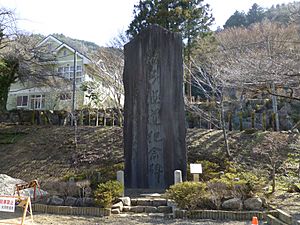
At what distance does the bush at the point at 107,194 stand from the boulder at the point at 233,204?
2.48 m

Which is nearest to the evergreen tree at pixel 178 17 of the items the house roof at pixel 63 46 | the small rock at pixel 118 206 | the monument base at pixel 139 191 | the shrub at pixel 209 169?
the house roof at pixel 63 46

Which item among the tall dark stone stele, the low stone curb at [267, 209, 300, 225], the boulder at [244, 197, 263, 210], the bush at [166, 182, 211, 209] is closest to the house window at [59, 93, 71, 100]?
the tall dark stone stele

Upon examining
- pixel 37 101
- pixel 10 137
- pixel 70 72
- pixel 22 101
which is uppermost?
pixel 70 72

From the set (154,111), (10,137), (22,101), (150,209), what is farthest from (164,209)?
(22,101)

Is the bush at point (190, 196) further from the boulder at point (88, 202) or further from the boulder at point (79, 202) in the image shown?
the boulder at point (79, 202)

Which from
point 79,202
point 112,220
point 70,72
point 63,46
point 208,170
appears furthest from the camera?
point 63,46

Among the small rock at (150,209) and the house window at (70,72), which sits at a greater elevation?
the house window at (70,72)

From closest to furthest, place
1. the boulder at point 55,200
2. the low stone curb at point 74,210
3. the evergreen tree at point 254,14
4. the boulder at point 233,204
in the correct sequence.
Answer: the boulder at point 233,204 → the low stone curb at point 74,210 → the boulder at point 55,200 → the evergreen tree at point 254,14

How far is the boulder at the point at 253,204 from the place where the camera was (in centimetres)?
622

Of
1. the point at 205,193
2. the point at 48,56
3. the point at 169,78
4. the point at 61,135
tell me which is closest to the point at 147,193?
the point at 205,193

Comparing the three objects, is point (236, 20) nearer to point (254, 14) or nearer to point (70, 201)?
point (254, 14)

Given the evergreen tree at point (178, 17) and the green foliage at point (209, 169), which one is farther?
the evergreen tree at point (178, 17)

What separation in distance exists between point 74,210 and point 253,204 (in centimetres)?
397

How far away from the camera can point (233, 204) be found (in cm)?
625
